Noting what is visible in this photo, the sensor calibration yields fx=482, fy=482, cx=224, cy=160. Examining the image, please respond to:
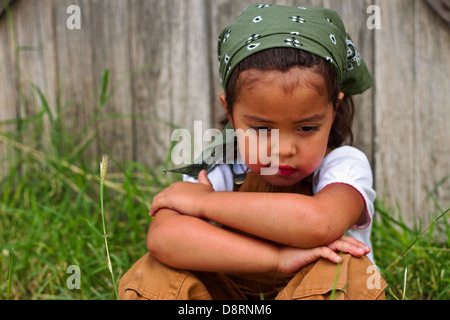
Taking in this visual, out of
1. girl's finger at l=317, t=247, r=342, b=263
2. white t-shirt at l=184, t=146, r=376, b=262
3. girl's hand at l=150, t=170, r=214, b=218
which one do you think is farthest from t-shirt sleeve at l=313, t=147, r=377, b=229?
girl's hand at l=150, t=170, r=214, b=218

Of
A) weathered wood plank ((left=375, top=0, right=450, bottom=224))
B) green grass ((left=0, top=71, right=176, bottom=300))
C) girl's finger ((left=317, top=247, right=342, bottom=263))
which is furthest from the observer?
weathered wood plank ((left=375, top=0, right=450, bottom=224))

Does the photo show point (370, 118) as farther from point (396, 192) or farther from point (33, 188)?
point (33, 188)

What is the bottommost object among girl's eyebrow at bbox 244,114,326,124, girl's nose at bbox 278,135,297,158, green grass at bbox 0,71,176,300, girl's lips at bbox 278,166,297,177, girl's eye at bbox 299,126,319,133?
green grass at bbox 0,71,176,300

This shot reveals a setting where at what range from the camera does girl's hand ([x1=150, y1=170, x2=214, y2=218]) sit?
147cm

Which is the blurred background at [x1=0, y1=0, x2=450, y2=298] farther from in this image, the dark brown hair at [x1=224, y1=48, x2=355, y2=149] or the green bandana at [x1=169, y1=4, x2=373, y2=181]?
the dark brown hair at [x1=224, y1=48, x2=355, y2=149]

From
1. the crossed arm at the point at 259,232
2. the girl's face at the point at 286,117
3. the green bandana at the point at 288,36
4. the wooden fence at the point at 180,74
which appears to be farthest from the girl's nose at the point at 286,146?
the wooden fence at the point at 180,74

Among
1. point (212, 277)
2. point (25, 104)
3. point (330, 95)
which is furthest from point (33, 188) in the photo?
point (330, 95)

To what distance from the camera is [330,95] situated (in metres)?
1.44

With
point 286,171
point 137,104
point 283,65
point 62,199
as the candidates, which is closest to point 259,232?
point 286,171

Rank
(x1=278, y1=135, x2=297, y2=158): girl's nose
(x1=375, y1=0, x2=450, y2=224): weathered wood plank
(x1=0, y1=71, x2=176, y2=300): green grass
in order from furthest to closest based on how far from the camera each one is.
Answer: (x1=375, y1=0, x2=450, y2=224): weathered wood plank < (x1=0, y1=71, x2=176, y2=300): green grass < (x1=278, y1=135, x2=297, y2=158): girl's nose

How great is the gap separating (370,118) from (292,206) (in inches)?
43.4

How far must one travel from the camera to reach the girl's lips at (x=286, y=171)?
4.78ft

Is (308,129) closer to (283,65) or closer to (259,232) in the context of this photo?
(283,65)

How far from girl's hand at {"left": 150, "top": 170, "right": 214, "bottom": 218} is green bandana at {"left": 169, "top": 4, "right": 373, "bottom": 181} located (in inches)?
13.6
